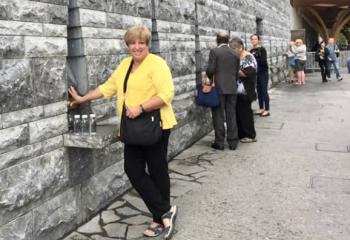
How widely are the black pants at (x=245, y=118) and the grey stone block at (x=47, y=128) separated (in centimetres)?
401

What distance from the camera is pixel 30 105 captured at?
343 centimetres

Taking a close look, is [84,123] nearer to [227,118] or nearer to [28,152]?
[28,152]

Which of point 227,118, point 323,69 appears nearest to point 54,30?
point 227,118

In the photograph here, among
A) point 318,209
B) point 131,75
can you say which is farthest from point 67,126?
point 318,209

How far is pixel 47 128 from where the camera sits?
362 cm

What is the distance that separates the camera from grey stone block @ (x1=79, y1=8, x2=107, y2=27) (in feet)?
13.4

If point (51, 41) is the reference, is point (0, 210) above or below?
below

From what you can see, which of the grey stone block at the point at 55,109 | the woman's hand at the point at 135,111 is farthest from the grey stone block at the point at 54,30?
the woman's hand at the point at 135,111

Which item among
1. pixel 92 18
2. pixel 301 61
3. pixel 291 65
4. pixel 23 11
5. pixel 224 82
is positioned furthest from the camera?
pixel 291 65

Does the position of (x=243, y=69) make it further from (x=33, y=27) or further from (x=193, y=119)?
(x=33, y=27)

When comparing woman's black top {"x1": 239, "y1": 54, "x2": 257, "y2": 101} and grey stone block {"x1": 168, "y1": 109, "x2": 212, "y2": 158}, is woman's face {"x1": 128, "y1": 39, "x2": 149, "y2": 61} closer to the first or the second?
grey stone block {"x1": 168, "y1": 109, "x2": 212, "y2": 158}

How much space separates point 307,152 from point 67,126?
3986 mm

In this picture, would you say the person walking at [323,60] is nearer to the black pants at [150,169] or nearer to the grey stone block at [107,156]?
the grey stone block at [107,156]

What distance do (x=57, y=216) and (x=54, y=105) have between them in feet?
3.06
